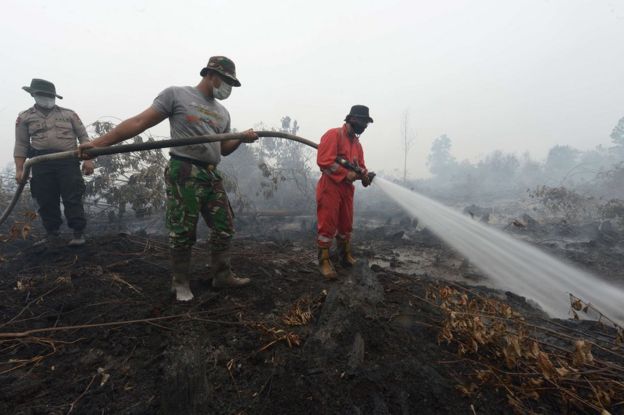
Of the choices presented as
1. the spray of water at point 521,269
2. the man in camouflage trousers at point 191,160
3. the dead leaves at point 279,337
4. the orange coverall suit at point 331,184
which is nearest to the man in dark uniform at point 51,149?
the man in camouflage trousers at point 191,160

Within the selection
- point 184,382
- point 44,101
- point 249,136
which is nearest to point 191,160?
point 249,136

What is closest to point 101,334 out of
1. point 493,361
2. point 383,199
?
point 493,361

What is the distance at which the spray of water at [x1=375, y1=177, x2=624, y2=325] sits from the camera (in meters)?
4.38

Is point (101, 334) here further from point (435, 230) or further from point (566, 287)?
point (435, 230)

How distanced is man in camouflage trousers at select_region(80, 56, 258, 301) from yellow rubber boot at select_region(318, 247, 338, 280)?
1309 mm

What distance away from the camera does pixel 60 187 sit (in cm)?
451

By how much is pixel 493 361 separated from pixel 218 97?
3299mm

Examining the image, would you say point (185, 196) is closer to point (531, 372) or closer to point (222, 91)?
point (222, 91)

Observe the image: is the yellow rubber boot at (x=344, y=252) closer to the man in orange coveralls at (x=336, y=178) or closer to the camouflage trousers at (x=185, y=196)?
the man in orange coveralls at (x=336, y=178)

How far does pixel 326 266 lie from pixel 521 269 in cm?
435

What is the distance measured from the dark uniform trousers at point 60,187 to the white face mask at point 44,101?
2.70 ft

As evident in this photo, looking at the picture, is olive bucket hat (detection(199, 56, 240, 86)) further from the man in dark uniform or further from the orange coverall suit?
the man in dark uniform

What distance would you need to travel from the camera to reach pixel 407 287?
145 inches

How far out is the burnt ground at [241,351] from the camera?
67.4 inches
